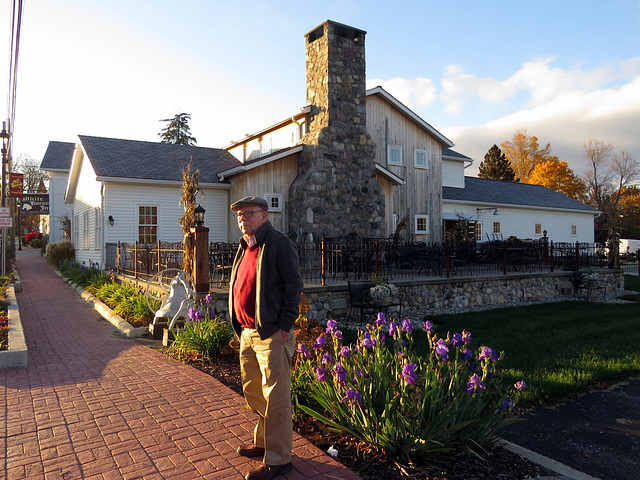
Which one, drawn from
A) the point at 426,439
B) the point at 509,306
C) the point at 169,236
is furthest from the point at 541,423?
the point at 169,236

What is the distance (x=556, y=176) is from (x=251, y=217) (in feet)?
149

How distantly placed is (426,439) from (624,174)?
53430 mm

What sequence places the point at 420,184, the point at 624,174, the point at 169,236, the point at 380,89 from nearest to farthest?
the point at 169,236, the point at 380,89, the point at 420,184, the point at 624,174

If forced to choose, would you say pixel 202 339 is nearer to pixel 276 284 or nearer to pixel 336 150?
pixel 276 284

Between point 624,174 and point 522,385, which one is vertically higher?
point 624,174

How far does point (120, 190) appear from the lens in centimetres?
1534

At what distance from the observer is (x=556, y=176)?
4244cm

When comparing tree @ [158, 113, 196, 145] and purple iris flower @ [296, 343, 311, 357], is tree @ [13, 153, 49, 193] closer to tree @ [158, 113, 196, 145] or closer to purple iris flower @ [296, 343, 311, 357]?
tree @ [158, 113, 196, 145]

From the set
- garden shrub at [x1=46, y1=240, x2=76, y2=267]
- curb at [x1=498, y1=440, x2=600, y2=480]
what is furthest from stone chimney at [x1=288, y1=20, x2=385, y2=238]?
garden shrub at [x1=46, y1=240, x2=76, y2=267]

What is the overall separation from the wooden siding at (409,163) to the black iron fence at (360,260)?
12.5ft

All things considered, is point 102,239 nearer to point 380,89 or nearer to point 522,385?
point 380,89

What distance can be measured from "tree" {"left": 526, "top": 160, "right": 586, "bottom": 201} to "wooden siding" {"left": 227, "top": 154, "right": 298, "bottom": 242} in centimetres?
3395

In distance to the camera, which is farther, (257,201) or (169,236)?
(169,236)

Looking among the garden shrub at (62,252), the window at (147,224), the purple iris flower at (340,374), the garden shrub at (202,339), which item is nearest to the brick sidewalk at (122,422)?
the garden shrub at (202,339)
